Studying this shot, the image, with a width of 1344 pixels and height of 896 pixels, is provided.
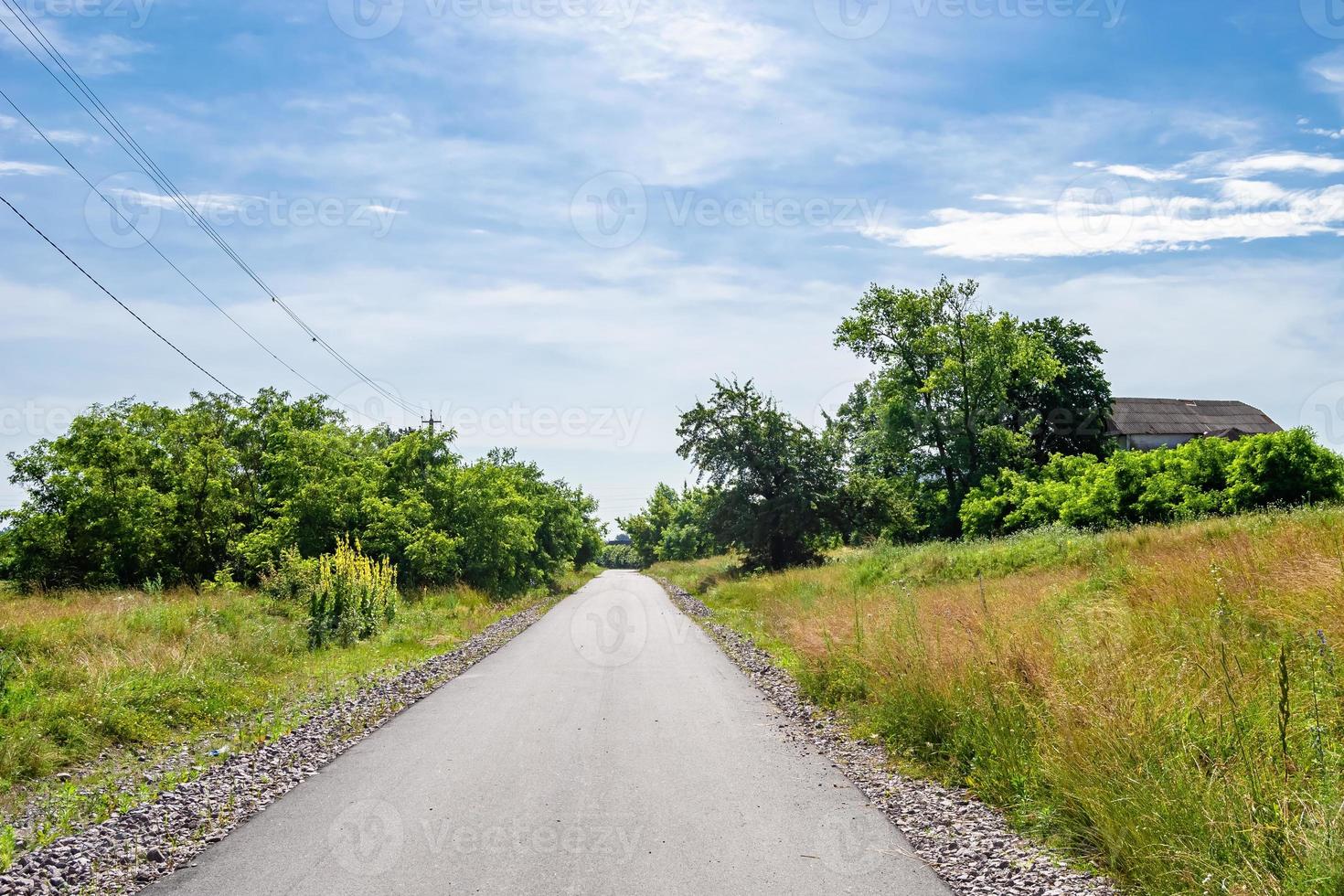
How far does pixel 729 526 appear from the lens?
149ft

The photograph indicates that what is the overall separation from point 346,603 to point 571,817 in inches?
621

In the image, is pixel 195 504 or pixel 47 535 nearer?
pixel 47 535

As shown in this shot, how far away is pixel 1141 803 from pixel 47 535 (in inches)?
Result: 1284

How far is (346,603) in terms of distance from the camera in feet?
66.3

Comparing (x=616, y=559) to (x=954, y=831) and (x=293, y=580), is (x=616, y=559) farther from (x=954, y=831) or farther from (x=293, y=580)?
(x=954, y=831)

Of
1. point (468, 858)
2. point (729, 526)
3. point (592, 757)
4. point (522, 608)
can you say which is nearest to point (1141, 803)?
point (468, 858)

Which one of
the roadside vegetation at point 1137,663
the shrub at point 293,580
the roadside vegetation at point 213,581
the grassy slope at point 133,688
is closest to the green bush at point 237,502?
the roadside vegetation at point 213,581

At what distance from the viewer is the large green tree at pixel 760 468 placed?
45312 millimetres

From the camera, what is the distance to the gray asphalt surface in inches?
199

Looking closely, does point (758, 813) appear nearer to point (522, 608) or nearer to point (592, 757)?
point (592, 757)

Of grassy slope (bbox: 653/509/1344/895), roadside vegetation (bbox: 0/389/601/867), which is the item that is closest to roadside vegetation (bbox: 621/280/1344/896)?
grassy slope (bbox: 653/509/1344/895)
